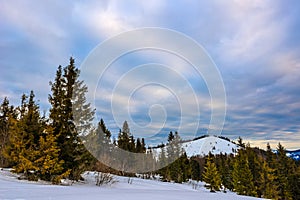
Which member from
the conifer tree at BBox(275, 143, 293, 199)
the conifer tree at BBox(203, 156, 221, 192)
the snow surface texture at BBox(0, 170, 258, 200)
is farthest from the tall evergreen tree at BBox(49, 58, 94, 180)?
the conifer tree at BBox(275, 143, 293, 199)

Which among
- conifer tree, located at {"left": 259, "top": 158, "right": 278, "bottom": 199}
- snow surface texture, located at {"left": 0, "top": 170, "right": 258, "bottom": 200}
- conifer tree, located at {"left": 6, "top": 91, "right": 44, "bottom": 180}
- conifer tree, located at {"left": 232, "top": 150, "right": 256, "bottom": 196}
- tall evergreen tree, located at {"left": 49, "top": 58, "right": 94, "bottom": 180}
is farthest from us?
conifer tree, located at {"left": 232, "top": 150, "right": 256, "bottom": 196}

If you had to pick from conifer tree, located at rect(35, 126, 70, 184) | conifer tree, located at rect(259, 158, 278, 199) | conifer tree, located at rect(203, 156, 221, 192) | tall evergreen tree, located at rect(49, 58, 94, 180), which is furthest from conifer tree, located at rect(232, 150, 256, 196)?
conifer tree, located at rect(35, 126, 70, 184)

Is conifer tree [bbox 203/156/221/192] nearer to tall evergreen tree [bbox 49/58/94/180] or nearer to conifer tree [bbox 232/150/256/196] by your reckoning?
conifer tree [bbox 232/150/256/196]

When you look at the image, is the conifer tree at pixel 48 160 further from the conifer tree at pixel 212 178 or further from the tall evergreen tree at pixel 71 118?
the conifer tree at pixel 212 178

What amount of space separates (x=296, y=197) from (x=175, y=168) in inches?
783

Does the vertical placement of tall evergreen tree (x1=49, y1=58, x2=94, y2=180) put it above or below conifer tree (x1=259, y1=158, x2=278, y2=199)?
above

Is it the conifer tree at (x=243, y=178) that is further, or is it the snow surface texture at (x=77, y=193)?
the conifer tree at (x=243, y=178)

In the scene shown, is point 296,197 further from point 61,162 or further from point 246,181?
point 61,162

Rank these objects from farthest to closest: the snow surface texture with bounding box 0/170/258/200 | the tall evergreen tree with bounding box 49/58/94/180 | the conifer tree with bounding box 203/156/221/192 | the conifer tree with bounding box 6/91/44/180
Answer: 1. the conifer tree with bounding box 203/156/221/192
2. the tall evergreen tree with bounding box 49/58/94/180
3. the conifer tree with bounding box 6/91/44/180
4. the snow surface texture with bounding box 0/170/258/200

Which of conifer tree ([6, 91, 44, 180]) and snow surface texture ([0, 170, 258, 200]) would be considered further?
conifer tree ([6, 91, 44, 180])


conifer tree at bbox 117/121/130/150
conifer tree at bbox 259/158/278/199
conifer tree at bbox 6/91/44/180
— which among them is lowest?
conifer tree at bbox 259/158/278/199

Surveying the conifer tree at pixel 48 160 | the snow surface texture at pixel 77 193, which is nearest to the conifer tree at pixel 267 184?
the snow surface texture at pixel 77 193

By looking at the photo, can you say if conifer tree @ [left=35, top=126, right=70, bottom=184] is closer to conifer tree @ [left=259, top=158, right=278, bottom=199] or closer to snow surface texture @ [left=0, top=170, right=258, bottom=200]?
snow surface texture @ [left=0, top=170, right=258, bottom=200]

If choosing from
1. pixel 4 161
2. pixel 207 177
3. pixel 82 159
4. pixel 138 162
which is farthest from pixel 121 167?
pixel 82 159
